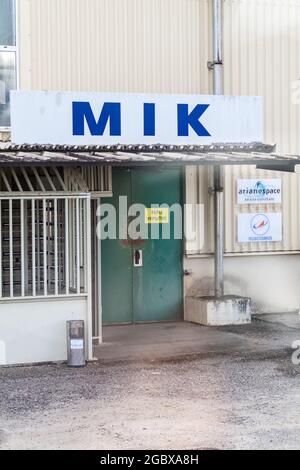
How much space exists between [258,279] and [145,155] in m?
4.59

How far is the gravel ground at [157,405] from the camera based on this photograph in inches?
273

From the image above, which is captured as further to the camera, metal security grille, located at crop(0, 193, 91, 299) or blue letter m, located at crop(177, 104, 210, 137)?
blue letter m, located at crop(177, 104, 210, 137)

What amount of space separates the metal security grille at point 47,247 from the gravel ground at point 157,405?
1158 millimetres

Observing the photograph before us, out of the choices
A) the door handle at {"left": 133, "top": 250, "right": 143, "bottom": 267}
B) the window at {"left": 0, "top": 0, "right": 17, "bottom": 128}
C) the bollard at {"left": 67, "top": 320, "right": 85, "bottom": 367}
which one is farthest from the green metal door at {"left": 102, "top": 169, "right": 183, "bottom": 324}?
the bollard at {"left": 67, "top": 320, "right": 85, "bottom": 367}

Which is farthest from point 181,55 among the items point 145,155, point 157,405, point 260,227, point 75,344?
point 157,405

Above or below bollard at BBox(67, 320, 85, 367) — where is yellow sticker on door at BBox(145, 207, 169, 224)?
above

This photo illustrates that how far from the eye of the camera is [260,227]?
1433cm

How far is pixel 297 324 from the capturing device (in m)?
13.3

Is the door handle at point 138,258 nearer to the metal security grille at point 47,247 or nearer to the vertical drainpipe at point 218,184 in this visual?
the vertical drainpipe at point 218,184

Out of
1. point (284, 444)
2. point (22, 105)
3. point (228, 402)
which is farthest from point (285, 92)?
point (284, 444)

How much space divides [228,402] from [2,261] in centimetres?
412

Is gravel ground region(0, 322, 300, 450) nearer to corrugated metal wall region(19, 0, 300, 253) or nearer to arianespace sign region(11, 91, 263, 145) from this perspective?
arianespace sign region(11, 91, 263, 145)

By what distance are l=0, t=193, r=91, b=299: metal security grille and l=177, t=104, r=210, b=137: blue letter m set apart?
214 cm

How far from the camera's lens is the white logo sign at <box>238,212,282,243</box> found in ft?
46.4
